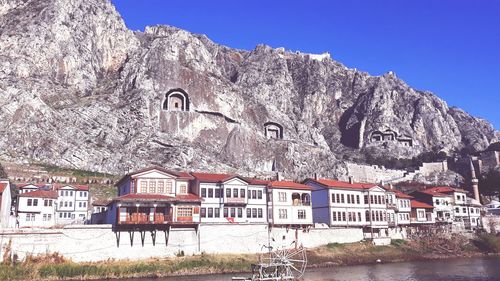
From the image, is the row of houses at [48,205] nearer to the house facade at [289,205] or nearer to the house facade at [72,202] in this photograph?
the house facade at [72,202]

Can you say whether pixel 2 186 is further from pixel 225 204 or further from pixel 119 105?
pixel 119 105

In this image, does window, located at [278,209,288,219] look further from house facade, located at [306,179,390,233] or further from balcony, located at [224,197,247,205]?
house facade, located at [306,179,390,233]

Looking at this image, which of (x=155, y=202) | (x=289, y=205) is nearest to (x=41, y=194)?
(x=155, y=202)

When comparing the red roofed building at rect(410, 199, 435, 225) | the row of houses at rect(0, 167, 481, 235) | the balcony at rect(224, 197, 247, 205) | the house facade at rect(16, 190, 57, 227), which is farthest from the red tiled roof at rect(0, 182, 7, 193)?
the red roofed building at rect(410, 199, 435, 225)

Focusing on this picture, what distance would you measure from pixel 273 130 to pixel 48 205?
97.4 metres

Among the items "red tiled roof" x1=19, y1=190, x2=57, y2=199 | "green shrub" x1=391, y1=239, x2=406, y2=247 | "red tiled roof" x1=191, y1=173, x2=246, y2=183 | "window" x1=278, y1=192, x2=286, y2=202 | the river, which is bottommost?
the river

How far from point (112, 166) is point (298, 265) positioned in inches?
2754

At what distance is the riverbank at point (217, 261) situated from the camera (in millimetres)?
44500

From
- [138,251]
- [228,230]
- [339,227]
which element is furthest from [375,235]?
[138,251]

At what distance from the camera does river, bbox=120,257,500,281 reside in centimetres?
4856

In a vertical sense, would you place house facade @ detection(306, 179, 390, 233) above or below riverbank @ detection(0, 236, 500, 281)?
above

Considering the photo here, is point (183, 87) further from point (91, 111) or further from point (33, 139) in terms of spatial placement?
point (33, 139)

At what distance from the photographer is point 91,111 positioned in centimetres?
12356

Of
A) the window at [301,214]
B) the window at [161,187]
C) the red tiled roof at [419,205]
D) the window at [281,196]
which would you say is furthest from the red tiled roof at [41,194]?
the red tiled roof at [419,205]
